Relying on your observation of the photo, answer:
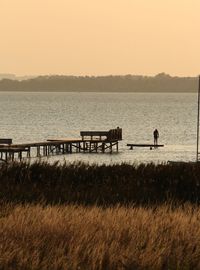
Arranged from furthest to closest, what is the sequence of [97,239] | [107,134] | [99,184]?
[107,134], [99,184], [97,239]

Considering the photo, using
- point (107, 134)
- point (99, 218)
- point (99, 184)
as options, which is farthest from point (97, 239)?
point (107, 134)

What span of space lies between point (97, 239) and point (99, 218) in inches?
93.5

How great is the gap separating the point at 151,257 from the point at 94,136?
239ft

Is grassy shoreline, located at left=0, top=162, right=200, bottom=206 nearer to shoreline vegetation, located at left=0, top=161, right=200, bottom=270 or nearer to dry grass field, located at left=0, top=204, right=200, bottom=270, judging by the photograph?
shoreline vegetation, located at left=0, top=161, right=200, bottom=270

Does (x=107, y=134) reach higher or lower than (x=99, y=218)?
lower

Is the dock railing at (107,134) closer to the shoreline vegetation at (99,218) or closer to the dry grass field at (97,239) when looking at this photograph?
the shoreline vegetation at (99,218)

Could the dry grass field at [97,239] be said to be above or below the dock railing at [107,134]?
above

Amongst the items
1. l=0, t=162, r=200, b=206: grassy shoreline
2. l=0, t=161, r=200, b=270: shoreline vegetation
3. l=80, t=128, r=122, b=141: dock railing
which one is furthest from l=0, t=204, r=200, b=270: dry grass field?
l=80, t=128, r=122, b=141: dock railing

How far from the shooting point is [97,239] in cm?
1209

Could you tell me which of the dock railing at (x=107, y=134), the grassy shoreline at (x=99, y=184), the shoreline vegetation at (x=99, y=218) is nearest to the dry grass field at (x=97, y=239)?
the shoreline vegetation at (x=99, y=218)

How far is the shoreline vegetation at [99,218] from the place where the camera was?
11008 millimetres

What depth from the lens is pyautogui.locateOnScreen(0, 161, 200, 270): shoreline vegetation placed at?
36.1 ft

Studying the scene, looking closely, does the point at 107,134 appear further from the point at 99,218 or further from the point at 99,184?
the point at 99,218

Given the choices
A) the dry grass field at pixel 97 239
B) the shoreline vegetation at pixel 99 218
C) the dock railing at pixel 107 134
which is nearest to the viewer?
the dry grass field at pixel 97 239
